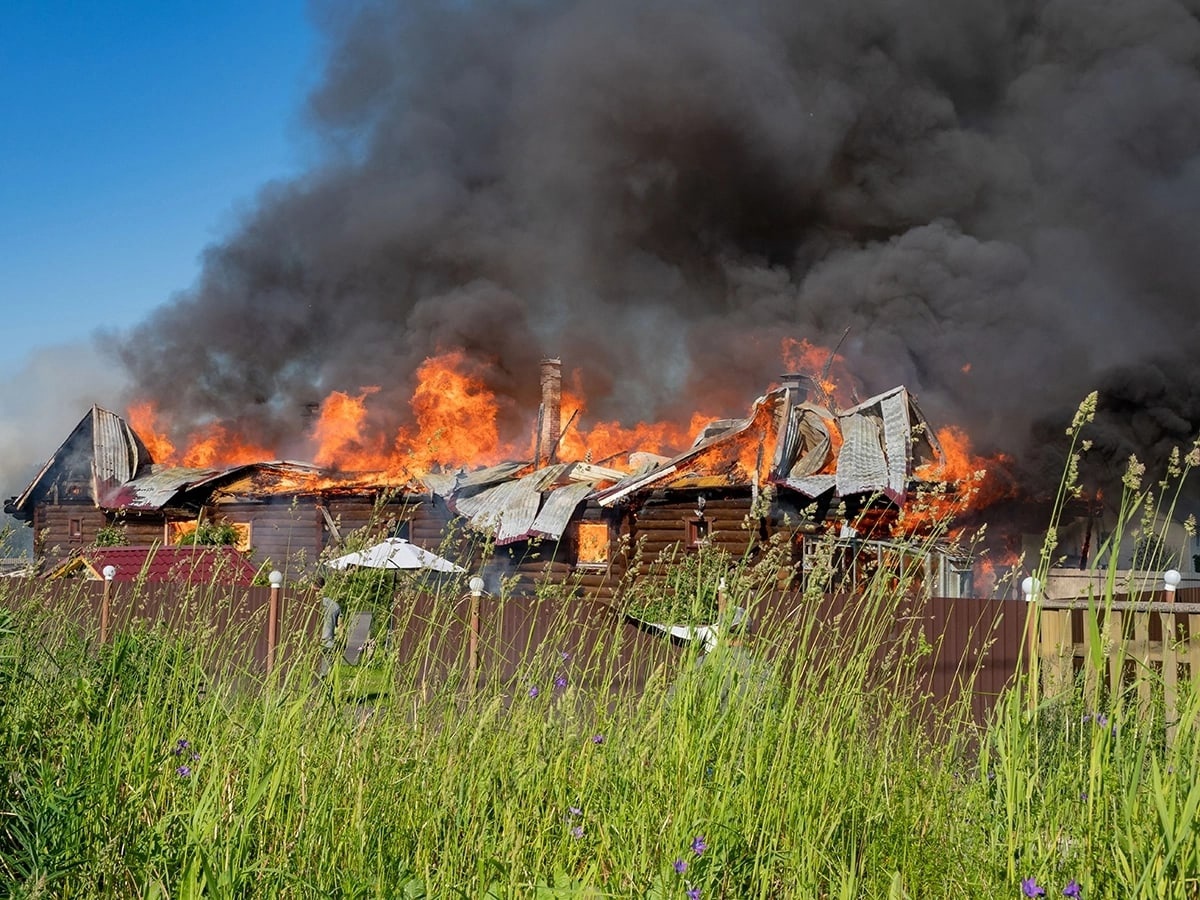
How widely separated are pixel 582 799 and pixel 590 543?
61.8ft

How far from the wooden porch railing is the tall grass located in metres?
0.21

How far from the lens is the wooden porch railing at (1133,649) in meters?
2.80

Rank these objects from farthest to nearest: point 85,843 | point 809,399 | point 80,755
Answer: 1. point 809,399
2. point 80,755
3. point 85,843

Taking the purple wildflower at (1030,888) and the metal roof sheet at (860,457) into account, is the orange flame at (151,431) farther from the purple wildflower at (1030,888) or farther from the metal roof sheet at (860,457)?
the purple wildflower at (1030,888)

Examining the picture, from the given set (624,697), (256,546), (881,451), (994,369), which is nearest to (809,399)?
(881,451)

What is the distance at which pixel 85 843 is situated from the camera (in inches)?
95.1

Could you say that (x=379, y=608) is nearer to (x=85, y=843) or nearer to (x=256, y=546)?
(x=85, y=843)

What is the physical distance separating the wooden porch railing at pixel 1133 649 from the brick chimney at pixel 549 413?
1948 centimetres

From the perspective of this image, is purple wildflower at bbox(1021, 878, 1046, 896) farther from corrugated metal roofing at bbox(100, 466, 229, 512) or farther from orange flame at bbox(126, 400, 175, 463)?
orange flame at bbox(126, 400, 175, 463)

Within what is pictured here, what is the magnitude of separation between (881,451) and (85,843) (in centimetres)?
1803

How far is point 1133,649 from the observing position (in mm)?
5109

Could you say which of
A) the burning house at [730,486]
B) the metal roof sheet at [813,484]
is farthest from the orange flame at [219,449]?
the metal roof sheet at [813,484]

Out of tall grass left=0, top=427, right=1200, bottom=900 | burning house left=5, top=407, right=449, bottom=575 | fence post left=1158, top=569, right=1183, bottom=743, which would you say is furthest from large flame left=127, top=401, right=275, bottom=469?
tall grass left=0, top=427, right=1200, bottom=900

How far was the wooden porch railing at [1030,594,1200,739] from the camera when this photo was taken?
2803mm
